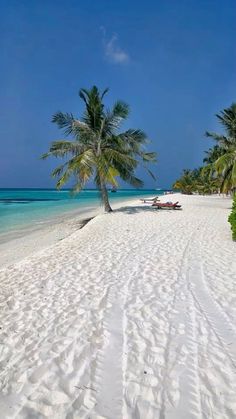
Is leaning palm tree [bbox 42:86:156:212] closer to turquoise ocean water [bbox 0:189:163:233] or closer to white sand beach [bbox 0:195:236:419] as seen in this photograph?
turquoise ocean water [bbox 0:189:163:233]

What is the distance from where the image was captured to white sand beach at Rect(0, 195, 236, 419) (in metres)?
2.49

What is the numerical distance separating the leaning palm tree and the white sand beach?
10.6m

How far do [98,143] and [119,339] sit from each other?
14950mm

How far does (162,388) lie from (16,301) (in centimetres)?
286

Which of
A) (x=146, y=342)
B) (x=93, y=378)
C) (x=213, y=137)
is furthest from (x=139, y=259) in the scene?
(x=213, y=137)

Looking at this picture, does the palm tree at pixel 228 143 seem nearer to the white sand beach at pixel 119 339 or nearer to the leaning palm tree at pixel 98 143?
the leaning palm tree at pixel 98 143

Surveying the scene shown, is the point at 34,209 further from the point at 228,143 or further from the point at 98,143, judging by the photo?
the point at 228,143

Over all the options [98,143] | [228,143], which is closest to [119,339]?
[98,143]

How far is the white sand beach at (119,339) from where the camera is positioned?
2490 mm

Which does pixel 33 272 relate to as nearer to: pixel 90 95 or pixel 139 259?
pixel 139 259

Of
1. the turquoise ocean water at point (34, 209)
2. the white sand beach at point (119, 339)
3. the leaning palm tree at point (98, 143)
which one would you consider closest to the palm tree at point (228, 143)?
the leaning palm tree at point (98, 143)

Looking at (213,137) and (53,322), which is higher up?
(213,137)

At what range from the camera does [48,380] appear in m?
2.75

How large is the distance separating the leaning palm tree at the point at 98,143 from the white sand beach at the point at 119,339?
1058cm
